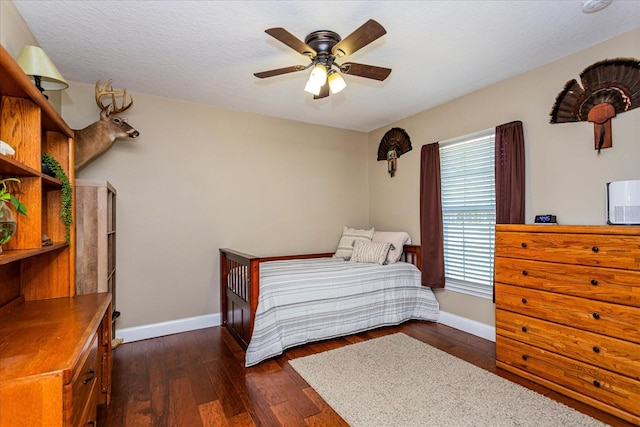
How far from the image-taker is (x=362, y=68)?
2.15m

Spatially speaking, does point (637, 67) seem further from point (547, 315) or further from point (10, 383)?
point (10, 383)

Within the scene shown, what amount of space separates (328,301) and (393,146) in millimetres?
2280

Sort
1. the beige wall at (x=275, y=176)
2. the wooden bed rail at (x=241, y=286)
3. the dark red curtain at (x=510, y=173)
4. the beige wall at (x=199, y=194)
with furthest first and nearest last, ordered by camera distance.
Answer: the beige wall at (x=199, y=194)
the dark red curtain at (x=510, y=173)
the wooden bed rail at (x=241, y=286)
the beige wall at (x=275, y=176)

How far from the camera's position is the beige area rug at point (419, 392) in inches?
73.1

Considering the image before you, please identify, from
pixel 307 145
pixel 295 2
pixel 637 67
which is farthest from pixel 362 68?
pixel 307 145

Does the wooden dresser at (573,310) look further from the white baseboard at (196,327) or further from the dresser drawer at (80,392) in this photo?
the dresser drawer at (80,392)

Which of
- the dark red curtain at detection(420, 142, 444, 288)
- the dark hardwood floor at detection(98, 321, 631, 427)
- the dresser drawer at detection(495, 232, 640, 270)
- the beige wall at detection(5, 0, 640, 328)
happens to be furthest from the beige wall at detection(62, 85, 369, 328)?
the dresser drawer at detection(495, 232, 640, 270)

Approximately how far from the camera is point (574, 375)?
6.72 feet

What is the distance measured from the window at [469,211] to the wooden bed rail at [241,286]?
47cm

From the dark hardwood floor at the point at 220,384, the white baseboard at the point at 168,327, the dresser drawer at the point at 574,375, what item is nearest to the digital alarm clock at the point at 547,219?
the dresser drawer at the point at 574,375

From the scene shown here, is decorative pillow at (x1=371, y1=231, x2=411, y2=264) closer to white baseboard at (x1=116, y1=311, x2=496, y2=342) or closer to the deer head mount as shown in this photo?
white baseboard at (x1=116, y1=311, x2=496, y2=342)

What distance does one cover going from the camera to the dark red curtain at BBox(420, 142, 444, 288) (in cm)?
351

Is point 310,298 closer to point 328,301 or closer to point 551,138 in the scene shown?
point 328,301

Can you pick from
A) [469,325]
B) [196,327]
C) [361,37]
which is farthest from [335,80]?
[196,327]
